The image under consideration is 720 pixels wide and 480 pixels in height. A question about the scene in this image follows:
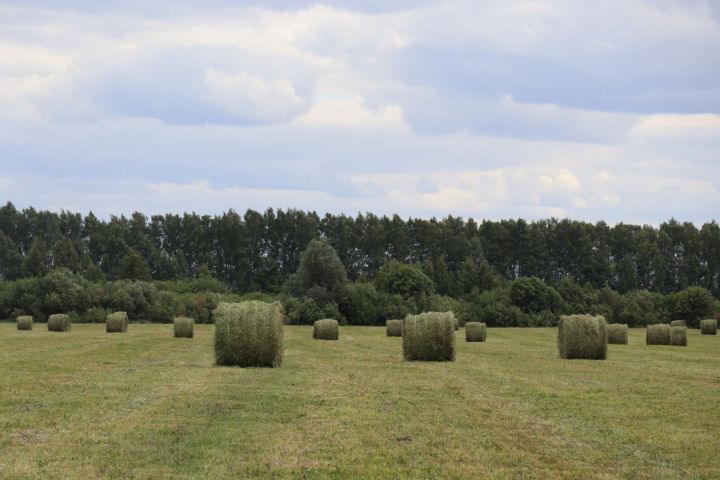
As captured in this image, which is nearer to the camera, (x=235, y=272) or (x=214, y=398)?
(x=214, y=398)

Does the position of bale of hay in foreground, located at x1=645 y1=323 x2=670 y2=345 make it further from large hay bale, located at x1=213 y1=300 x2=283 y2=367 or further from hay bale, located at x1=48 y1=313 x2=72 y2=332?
hay bale, located at x1=48 y1=313 x2=72 y2=332

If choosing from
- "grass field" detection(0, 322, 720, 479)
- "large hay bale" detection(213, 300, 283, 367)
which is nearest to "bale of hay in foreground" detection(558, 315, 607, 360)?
"grass field" detection(0, 322, 720, 479)

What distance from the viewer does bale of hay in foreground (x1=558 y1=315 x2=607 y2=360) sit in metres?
30.2

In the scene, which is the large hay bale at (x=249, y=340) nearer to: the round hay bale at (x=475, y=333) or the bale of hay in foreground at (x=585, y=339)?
the bale of hay in foreground at (x=585, y=339)

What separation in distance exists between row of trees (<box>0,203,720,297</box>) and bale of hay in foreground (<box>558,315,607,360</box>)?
87165mm

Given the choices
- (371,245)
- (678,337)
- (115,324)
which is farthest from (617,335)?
(371,245)

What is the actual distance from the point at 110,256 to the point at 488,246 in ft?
166

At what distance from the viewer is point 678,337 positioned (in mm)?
44219

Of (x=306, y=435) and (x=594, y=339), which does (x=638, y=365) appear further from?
(x=306, y=435)

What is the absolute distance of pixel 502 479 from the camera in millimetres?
10516

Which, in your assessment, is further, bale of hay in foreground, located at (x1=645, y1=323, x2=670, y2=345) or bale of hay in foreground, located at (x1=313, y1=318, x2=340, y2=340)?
bale of hay in foreground, located at (x1=313, y1=318, x2=340, y2=340)

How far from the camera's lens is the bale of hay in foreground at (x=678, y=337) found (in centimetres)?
4404

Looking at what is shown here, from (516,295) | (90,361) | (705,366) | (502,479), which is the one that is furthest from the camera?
(516,295)

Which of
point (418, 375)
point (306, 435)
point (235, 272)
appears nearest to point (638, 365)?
point (418, 375)
